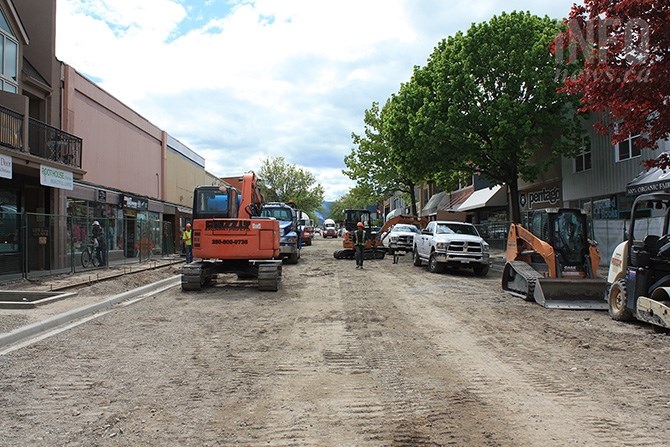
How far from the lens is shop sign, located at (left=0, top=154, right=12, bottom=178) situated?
14.5 metres

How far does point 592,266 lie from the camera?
42.0 feet

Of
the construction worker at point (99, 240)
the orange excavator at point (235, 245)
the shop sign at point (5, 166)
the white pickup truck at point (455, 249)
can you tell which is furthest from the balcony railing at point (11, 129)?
the white pickup truck at point (455, 249)

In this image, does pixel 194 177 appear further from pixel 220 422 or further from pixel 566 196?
pixel 220 422

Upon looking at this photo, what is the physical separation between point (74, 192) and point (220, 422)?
19095 millimetres

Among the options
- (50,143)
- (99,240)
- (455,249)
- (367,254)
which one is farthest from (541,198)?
(50,143)

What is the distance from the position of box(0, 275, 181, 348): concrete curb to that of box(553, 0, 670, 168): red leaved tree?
11186 millimetres

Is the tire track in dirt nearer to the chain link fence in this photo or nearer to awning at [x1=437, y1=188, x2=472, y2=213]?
the chain link fence

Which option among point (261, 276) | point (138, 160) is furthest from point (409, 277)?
point (138, 160)

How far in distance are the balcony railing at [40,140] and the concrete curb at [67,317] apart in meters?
6.22

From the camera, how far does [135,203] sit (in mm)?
27047

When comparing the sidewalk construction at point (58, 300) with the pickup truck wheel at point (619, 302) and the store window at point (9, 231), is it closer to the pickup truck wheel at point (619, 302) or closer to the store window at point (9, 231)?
the store window at point (9, 231)

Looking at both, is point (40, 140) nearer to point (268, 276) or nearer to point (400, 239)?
point (268, 276)

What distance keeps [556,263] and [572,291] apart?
112 centimetres

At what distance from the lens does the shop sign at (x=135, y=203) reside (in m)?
25.7
